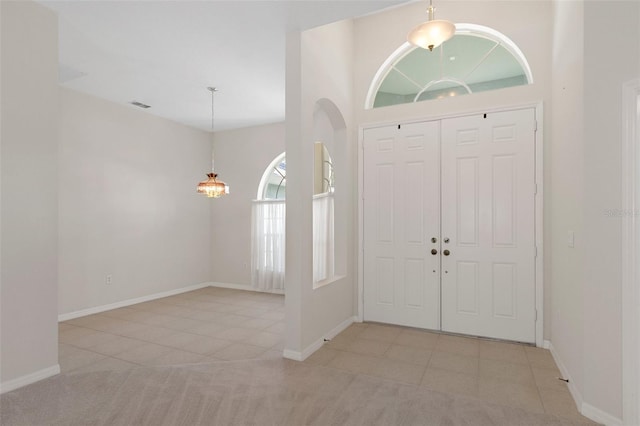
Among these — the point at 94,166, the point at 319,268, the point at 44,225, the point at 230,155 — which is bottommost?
the point at 319,268

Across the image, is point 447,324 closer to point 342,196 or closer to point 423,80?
point 342,196

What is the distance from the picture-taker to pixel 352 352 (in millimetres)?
3457

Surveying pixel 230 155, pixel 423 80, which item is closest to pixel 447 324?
pixel 423 80

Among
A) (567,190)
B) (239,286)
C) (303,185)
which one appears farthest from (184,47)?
(239,286)

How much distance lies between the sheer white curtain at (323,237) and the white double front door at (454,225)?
76 centimetres

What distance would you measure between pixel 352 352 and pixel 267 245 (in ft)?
11.4

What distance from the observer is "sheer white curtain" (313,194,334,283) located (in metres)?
5.03

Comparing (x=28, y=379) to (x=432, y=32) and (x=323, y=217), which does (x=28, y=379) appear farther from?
(x=432, y=32)

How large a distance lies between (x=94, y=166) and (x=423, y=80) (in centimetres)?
489

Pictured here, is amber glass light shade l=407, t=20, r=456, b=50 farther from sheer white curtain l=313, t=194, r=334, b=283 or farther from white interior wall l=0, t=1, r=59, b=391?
white interior wall l=0, t=1, r=59, b=391

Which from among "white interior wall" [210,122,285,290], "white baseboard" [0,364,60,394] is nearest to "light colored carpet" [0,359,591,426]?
"white baseboard" [0,364,60,394]

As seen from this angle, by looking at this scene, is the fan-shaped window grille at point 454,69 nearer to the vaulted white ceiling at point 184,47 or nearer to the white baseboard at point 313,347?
the vaulted white ceiling at point 184,47

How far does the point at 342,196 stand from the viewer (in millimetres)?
4398

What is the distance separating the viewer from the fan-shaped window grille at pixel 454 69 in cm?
386
